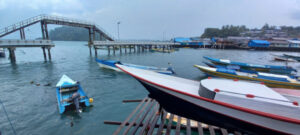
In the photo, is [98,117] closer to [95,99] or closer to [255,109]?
[95,99]

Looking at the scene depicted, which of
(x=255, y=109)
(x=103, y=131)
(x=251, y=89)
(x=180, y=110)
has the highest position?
(x=251, y=89)

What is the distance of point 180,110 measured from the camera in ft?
17.2

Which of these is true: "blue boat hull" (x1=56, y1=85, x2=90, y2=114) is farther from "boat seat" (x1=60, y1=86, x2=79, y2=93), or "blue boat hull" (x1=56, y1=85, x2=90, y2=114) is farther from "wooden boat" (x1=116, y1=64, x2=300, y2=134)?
"wooden boat" (x1=116, y1=64, x2=300, y2=134)

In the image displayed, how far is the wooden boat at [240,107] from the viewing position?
11.5 ft

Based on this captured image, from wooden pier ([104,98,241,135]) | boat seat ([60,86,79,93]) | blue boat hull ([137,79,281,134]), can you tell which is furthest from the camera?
boat seat ([60,86,79,93])

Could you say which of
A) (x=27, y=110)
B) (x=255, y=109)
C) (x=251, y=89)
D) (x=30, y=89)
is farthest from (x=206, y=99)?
(x=30, y=89)

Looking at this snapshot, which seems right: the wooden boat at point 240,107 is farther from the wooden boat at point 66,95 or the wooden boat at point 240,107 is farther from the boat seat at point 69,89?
the boat seat at point 69,89

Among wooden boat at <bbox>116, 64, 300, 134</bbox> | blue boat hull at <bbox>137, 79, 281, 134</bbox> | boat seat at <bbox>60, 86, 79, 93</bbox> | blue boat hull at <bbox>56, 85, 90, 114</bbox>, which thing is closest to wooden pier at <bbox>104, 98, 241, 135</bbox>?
blue boat hull at <bbox>137, 79, 281, 134</bbox>

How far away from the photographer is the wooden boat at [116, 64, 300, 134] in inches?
138

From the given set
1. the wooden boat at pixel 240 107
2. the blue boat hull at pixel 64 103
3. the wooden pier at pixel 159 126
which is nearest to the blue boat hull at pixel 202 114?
the wooden boat at pixel 240 107

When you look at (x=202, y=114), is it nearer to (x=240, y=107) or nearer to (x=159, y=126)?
(x=240, y=107)

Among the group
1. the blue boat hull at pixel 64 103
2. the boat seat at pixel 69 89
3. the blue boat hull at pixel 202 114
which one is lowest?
the blue boat hull at pixel 64 103

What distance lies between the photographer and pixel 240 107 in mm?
3715

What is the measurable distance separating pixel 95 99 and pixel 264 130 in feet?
44.0
